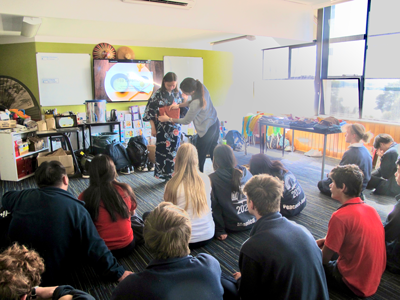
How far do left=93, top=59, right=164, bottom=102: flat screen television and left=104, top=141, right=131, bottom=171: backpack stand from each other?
4.60 feet

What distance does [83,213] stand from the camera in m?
1.90

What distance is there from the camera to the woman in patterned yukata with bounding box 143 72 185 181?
162 inches

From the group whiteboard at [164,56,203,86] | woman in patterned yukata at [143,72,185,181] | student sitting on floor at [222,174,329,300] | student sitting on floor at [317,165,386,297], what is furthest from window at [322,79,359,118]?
student sitting on floor at [222,174,329,300]

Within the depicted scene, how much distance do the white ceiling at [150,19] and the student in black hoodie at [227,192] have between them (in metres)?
2.09

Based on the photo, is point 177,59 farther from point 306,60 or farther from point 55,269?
point 55,269


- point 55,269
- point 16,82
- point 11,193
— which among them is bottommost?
point 55,269

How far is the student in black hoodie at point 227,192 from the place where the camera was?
261 cm

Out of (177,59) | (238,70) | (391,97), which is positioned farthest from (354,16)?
(177,59)

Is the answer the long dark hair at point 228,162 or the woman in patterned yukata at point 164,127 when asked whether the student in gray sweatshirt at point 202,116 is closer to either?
the woman in patterned yukata at point 164,127

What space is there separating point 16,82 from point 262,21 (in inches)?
177

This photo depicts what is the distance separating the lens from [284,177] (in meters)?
2.89

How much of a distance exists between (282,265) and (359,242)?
0.76 m

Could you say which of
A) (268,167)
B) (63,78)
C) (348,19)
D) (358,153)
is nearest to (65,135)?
(63,78)

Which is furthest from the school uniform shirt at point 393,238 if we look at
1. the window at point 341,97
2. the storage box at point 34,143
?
the storage box at point 34,143
